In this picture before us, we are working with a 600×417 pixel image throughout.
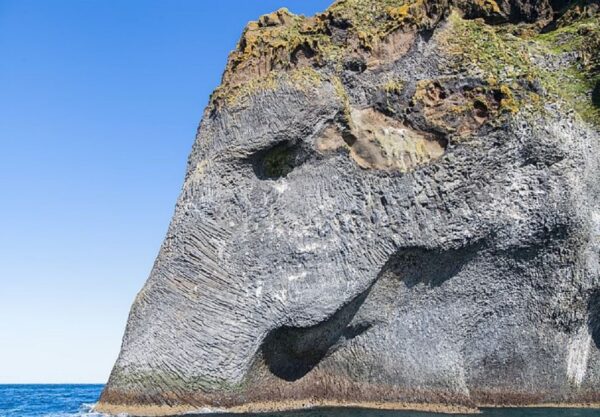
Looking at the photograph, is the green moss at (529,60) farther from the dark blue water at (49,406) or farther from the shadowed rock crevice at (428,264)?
the dark blue water at (49,406)

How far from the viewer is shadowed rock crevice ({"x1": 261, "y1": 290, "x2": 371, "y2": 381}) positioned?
51.6 ft

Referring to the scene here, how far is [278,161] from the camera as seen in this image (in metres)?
16.6

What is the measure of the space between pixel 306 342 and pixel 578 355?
7.77 meters

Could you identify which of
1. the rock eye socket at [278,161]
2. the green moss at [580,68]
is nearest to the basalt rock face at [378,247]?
the rock eye socket at [278,161]

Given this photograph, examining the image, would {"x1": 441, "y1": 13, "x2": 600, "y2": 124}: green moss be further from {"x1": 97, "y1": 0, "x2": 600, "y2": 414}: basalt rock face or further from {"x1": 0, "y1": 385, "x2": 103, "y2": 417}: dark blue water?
{"x1": 0, "y1": 385, "x2": 103, "y2": 417}: dark blue water

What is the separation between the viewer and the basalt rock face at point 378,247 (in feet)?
50.9

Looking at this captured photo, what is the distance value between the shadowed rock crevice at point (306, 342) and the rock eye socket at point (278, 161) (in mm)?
3829

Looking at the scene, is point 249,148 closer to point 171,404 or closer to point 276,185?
point 276,185

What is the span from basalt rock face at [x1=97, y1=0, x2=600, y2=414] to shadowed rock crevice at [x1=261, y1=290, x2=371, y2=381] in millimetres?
42

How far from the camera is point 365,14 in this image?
18766mm

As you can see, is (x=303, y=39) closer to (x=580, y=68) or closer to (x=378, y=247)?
(x=378, y=247)

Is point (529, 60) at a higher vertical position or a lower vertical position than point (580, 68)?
higher

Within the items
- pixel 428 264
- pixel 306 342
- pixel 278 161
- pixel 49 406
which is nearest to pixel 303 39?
pixel 278 161

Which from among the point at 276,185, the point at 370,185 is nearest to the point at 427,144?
the point at 370,185
